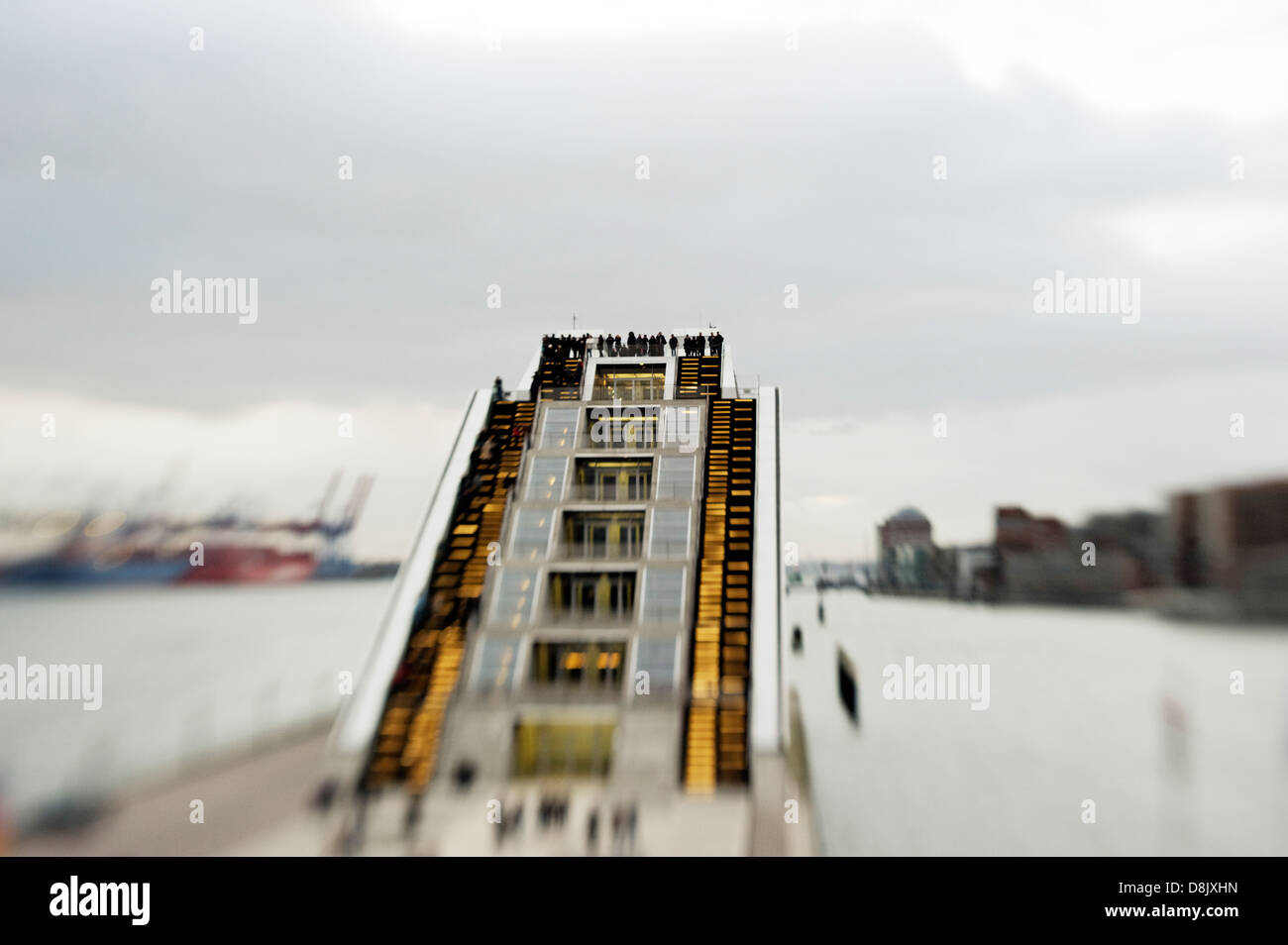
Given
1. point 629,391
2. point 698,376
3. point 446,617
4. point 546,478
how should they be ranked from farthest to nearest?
point 698,376, point 629,391, point 546,478, point 446,617

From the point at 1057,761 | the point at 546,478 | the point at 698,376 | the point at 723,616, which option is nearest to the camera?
the point at 723,616

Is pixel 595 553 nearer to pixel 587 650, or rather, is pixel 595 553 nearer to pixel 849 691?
pixel 587 650

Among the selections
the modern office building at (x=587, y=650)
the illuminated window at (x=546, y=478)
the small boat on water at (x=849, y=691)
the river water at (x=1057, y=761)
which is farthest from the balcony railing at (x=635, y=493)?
the small boat on water at (x=849, y=691)

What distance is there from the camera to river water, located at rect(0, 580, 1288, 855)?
28.7 metres

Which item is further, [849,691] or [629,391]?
[849,691]

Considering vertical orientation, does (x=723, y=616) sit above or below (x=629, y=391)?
below

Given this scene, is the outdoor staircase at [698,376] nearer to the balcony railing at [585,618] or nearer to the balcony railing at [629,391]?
the balcony railing at [629,391]

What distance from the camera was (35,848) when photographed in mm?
20578

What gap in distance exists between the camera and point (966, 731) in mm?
45656

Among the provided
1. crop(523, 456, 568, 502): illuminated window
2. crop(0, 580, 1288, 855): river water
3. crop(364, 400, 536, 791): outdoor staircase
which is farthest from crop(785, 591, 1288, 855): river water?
crop(364, 400, 536, 791): outdoor staircase

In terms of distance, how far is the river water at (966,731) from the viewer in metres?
28.7

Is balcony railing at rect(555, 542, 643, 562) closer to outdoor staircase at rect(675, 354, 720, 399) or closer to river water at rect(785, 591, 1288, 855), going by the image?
river water at rect(785, 591, 1288, 855)

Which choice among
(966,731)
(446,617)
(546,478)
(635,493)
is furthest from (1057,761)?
(446,617)
